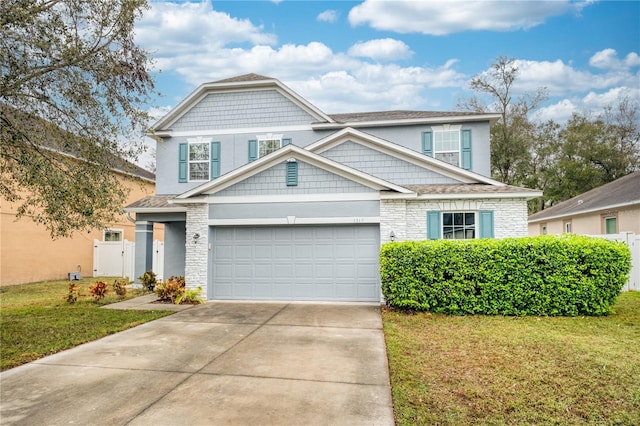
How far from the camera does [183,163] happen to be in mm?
14859

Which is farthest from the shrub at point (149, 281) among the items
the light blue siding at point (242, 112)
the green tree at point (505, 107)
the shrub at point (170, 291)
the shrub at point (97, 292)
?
the green tree at point (505, 107)

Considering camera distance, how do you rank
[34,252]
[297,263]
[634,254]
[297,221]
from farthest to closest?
[34,252] → [634,254] → [297,263] → [297,221]

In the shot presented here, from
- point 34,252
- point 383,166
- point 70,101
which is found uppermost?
point 70,101

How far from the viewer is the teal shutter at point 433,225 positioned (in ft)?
37.6

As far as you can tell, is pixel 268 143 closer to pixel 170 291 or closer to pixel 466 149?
pixel 170 291

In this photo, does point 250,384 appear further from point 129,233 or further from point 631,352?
Result: point 129,233

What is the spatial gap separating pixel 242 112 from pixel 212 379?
453 inches

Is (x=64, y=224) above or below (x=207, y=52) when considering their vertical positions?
below

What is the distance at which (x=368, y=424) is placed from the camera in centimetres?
389

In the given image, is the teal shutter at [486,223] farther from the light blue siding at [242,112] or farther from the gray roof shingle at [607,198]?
the gray roof shingle at [607,198]

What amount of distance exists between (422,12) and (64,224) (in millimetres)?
12990

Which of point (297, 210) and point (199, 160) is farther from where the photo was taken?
point (199, 160)

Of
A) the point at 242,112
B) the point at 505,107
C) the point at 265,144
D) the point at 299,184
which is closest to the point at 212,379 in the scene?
the point at 299,184

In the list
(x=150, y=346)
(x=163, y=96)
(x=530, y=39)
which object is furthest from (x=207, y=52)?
(x=530, y=39)
